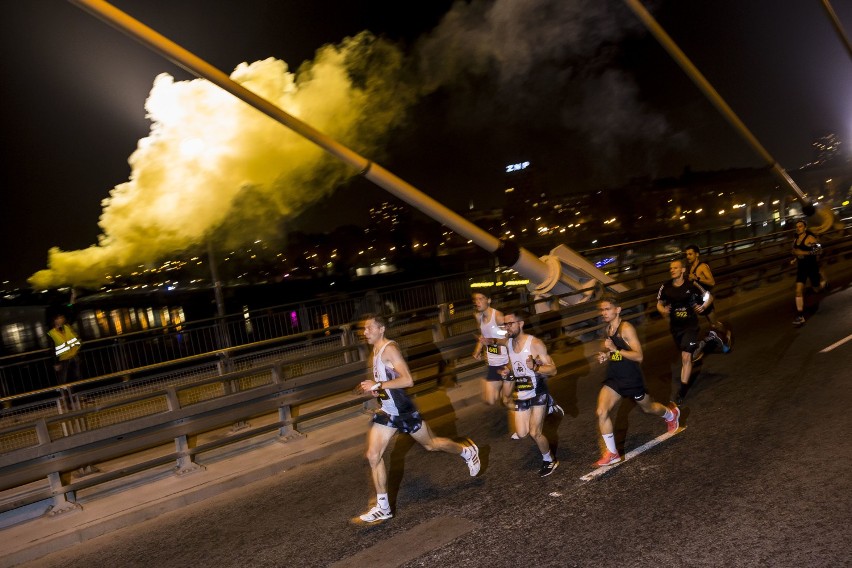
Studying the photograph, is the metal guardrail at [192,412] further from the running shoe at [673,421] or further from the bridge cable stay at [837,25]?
the bridge cable stay at [837,25]

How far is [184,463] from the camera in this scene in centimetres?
746

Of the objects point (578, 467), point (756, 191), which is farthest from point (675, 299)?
point (756, 191)

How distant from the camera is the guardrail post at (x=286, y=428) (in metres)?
8.28

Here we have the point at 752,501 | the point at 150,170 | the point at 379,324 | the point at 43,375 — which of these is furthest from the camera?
the point at 150,170

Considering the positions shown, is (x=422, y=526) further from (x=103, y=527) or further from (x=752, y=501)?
(x=103, y=527)

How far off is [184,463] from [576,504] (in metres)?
4.63

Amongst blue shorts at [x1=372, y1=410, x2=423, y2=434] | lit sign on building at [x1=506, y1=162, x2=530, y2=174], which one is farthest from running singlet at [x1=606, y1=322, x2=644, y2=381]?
lit sign on building at [x1=506, y1=162, x2=530, y2=174]

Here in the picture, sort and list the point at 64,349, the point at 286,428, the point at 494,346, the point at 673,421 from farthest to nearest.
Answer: the point at 64,349
the point at 286,428
the point at 494,346
the point at 673,421

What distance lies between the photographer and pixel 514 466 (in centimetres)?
687

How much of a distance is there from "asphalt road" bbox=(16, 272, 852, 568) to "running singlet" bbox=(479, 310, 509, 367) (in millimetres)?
1008

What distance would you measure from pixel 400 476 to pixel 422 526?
4.59 feet

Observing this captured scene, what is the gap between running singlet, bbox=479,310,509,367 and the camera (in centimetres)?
774

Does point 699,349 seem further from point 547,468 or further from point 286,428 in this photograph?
point 286,428

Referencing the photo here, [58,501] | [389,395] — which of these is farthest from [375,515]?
[58,501]
